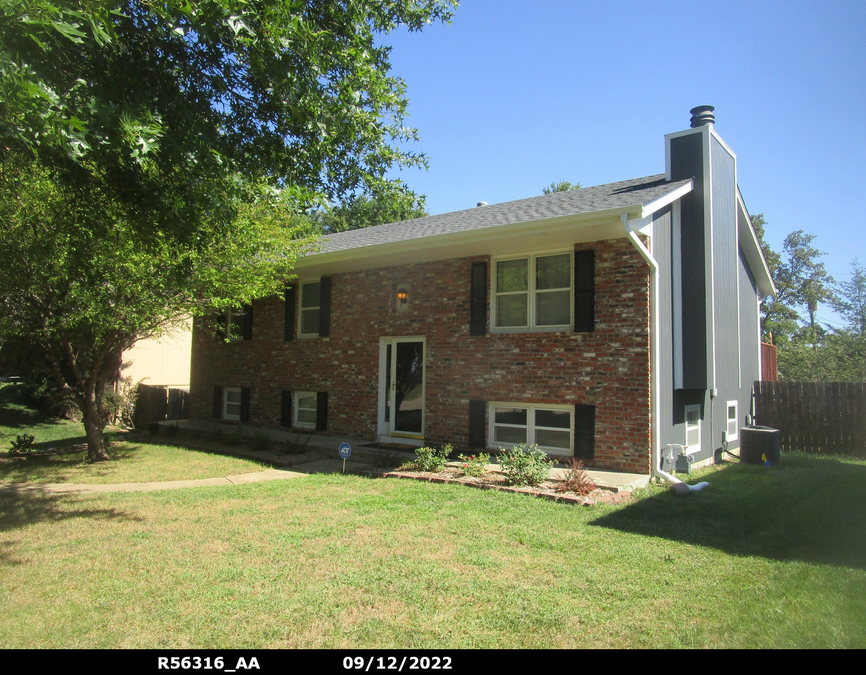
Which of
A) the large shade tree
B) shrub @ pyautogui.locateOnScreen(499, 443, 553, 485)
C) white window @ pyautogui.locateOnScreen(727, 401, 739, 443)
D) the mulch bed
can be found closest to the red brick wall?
shrub @ pyautogui.locateOnScreen(499, 443, 553, 485)

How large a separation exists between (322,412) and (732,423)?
27.5ft

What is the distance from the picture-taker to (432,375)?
34.8 feet

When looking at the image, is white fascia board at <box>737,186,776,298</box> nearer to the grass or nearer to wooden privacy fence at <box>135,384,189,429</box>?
the grass

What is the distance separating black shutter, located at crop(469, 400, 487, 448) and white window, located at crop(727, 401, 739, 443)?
5237mm

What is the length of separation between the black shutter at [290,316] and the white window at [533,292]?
17.1 ft

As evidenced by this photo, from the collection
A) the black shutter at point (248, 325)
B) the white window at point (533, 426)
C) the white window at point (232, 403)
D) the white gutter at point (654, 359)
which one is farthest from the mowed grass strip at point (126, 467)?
the white gutter at point (654, 359)

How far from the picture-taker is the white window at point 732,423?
11633 millimetres

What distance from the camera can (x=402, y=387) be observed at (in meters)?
11.4

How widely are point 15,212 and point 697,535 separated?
8.93 metres

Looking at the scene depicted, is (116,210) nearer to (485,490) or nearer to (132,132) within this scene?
(132,132)

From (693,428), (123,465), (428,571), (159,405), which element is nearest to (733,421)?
(693,428)

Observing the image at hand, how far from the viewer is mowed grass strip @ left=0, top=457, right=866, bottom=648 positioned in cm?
344

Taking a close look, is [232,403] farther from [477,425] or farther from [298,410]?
[477,425]
